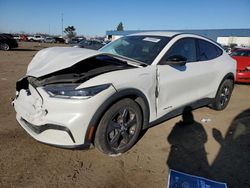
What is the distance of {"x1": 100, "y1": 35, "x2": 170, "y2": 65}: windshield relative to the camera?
3684 mm

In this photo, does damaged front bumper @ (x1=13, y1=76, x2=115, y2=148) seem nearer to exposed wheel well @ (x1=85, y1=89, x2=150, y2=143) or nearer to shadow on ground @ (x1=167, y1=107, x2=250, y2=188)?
exposed wheel well @ (x1=85, y1=89, x2=150, y2=143)

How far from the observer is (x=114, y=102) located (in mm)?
2916

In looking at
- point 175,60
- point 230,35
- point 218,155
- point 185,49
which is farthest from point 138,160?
point 230,35

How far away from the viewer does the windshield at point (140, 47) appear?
145 inches

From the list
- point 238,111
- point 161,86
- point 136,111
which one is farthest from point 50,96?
point 238,111

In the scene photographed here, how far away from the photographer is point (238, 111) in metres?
5.49

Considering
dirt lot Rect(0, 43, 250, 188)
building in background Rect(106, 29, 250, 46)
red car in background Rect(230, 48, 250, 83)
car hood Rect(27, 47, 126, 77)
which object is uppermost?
building in background Rect(106, 29, 250, 46)

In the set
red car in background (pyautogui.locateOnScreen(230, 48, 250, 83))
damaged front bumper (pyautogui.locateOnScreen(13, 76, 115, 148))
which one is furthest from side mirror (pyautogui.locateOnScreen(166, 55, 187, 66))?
red car in background (pyautogui.locateOnScreen(230, 48, 250, 83))

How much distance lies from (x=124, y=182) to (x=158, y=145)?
109 centimetres

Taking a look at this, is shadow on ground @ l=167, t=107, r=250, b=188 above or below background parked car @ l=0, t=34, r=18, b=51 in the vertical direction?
below

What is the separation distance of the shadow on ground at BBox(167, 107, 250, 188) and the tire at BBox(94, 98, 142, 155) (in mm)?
652

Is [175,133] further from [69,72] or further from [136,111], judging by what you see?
[69,72]

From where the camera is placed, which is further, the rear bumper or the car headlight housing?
the rear bumper

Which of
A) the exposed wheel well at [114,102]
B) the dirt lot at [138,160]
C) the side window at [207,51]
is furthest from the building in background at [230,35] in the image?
the exposed wheel well at [114,102]
